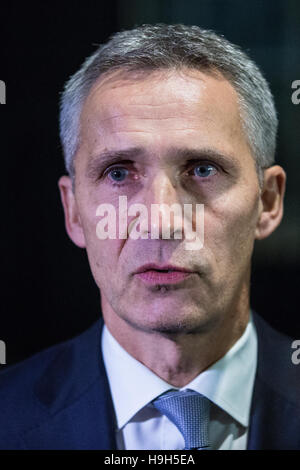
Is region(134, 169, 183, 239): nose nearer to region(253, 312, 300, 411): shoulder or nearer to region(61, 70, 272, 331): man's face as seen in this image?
region(61, 70, 272, 331): man's face

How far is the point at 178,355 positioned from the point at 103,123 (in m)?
0.46

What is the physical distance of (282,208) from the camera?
4.44ft

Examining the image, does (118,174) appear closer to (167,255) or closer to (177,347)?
(167,255)

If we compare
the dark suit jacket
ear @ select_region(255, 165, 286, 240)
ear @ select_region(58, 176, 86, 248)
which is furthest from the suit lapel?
ear @ select_region(58, 176, 86, 248)

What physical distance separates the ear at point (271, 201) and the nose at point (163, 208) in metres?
0.24

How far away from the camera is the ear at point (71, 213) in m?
1.32

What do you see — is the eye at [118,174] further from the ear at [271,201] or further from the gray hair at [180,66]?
the ear at [271,201]

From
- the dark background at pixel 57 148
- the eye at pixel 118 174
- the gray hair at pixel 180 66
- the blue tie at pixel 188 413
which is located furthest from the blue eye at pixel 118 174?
the blue tie at pixel 188 413

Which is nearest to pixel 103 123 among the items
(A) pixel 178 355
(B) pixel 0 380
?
(A) pixel 178 355

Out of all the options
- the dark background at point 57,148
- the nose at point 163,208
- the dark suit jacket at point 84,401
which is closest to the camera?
the nose at point 163,208

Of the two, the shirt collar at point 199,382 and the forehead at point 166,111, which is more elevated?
the forehead at point 166,111

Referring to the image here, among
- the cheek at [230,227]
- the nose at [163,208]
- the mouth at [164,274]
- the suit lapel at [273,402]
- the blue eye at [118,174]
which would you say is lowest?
the suit lapel at [273,402]

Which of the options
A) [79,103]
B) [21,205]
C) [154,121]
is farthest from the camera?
[21,205]
